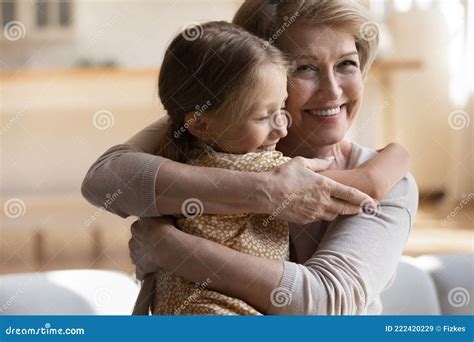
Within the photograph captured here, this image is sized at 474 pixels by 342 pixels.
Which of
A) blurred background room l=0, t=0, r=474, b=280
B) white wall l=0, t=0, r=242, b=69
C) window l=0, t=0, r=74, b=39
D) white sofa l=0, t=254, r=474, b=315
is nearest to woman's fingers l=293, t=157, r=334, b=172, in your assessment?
white sofa l=0, t=254, r=474, b=315

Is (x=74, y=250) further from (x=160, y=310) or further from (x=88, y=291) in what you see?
(x=160, y=310)

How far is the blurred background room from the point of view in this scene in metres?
3.02

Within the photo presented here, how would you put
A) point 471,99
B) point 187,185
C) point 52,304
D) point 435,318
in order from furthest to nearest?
point 471,99
point 52,304
point 435,318
point 187,185

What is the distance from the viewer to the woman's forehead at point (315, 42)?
3.31 ft

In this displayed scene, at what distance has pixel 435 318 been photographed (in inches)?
40.2

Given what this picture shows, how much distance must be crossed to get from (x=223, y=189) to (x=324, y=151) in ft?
0.77

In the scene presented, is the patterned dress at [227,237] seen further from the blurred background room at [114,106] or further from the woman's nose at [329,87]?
the blurred background room at [114,106]

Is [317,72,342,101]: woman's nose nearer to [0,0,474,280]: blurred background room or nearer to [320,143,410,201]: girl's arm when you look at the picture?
[320,143,410,201]: girl's arm

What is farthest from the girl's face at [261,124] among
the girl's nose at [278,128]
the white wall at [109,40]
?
the white wall at [109,40]

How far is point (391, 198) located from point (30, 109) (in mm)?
2400

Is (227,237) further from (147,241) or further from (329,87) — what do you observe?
(329,87)

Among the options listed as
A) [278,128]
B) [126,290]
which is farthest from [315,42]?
[126,290]

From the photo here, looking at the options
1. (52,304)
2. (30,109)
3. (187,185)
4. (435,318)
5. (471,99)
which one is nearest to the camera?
(187,185)

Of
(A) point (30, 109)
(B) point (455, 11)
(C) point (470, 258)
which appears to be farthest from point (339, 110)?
(B) point (455, 11)
